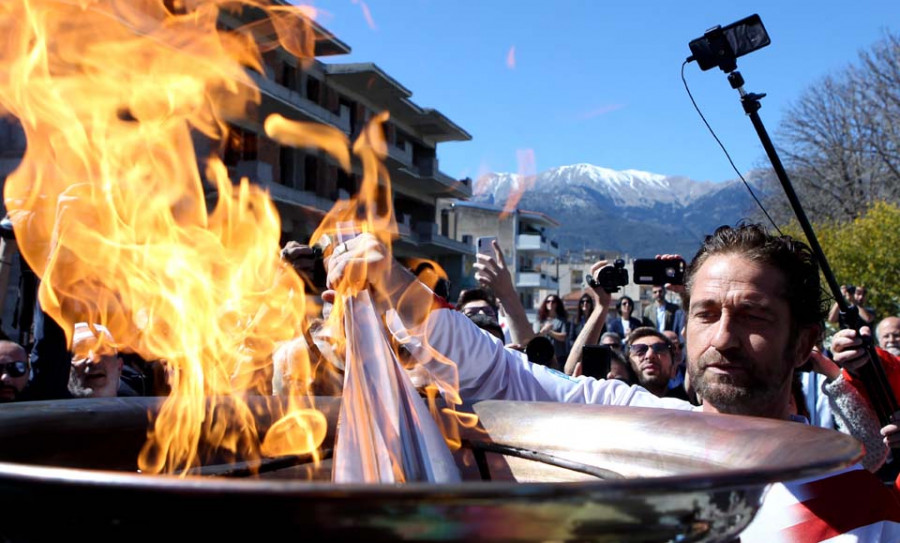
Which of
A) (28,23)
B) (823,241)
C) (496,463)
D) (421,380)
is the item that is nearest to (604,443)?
(496,463)

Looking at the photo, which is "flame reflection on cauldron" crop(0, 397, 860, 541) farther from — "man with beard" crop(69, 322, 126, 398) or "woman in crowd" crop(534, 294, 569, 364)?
"woman in crowd" crop(534, 294, 569, 364)

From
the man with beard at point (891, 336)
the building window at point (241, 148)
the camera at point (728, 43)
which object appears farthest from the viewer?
the building window at point (241, 148)

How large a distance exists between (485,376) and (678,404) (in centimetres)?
60

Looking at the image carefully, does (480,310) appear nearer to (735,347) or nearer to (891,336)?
(735,347)

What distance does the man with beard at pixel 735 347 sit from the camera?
1804 mm

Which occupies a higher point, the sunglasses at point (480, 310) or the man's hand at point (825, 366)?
the sunglasses at point (480, 310)

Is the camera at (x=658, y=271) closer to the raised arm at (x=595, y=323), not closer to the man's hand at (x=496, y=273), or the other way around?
the raised arm at (x=595, y=323)

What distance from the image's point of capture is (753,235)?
224cm

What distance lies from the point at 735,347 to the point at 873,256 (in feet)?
72.9

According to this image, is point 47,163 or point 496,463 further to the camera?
point 47,163

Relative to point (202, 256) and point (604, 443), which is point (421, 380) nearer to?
point (202, 256)

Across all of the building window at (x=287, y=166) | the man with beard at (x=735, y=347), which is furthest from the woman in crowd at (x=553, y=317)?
the building window at (x=287, y=166)

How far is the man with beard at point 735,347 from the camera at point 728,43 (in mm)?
1364

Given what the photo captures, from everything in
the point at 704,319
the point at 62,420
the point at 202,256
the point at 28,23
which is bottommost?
the point at 62,420
